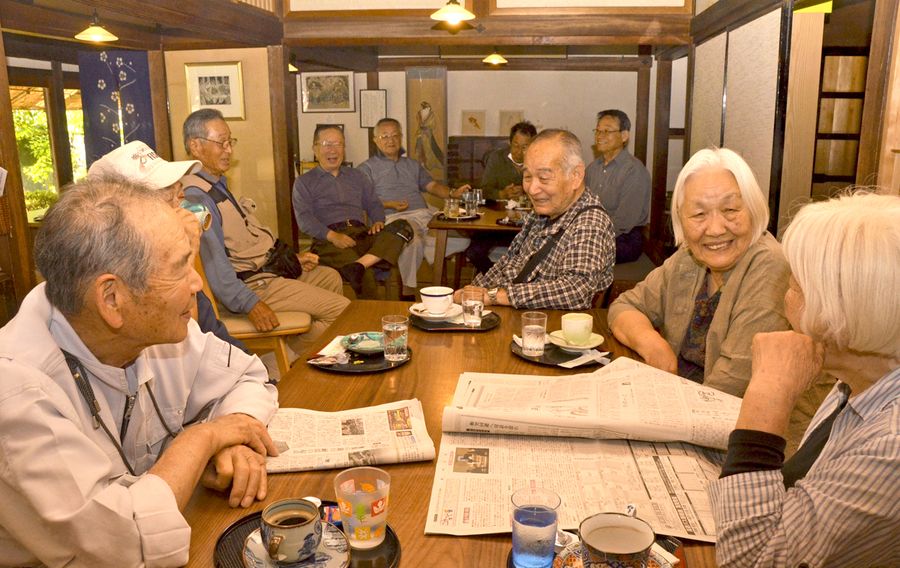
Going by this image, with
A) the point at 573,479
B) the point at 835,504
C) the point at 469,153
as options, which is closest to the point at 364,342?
the point at 573,479

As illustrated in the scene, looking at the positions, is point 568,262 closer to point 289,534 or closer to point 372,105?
point 289,534

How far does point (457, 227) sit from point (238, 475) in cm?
366

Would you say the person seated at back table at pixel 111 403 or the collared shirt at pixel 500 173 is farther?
the collared shirt at pixel 500 173

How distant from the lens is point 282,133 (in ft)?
16.2

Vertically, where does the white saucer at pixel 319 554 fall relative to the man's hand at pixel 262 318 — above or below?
above

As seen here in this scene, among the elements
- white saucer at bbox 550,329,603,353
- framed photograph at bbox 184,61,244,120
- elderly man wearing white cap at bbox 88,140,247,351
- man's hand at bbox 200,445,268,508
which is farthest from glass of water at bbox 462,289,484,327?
framed photograph at bbox 184,61,244,120

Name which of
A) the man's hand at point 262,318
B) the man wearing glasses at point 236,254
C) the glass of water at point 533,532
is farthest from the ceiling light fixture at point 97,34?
the glass of water at point 533,532

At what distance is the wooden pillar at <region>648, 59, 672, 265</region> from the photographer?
6.01 metres

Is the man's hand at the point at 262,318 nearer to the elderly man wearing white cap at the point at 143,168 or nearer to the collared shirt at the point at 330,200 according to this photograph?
the elderly man wearing white cap at the point at 143,168

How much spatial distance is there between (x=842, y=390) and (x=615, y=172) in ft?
14.5

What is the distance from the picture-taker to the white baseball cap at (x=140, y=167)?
2211mm

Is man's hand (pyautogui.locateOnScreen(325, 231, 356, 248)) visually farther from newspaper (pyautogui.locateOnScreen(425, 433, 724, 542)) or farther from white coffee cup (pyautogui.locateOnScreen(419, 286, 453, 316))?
newspaper (pyautogui.locateOnScreen(425, 433, 724, 542))

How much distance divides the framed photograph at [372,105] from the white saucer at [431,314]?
6.28 metres

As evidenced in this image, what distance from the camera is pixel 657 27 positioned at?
15.1ft
